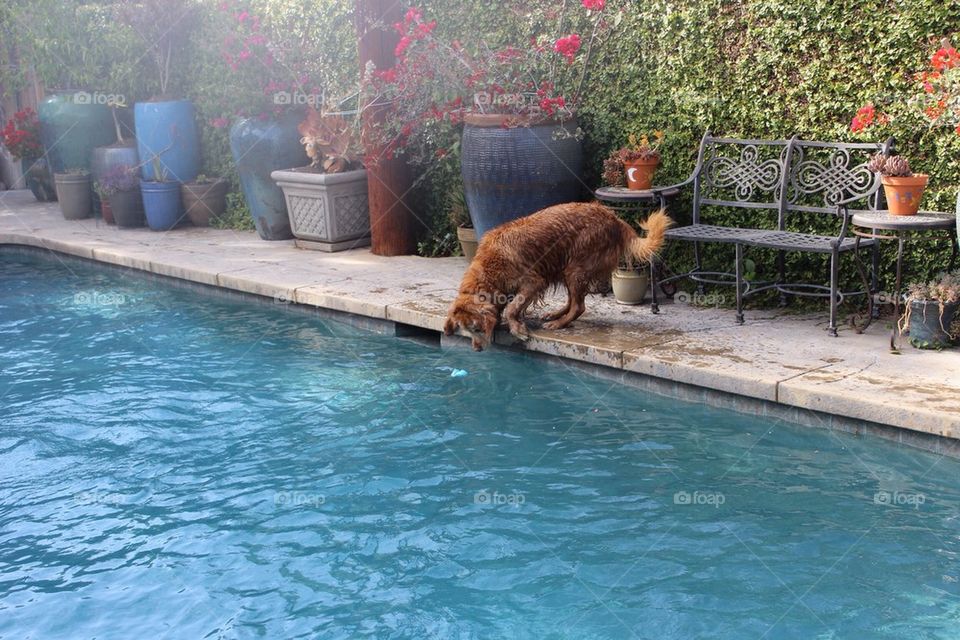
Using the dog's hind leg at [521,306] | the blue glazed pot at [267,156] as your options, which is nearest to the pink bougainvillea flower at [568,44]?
the dog's hind leg at [521,306]

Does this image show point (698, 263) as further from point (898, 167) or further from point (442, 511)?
point (442, 511)

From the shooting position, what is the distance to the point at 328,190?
930cm

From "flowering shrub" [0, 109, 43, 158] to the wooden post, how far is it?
6415mm

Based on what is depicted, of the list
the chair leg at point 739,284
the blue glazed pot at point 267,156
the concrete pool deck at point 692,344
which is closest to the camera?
the concrete pool deck at point 692,344

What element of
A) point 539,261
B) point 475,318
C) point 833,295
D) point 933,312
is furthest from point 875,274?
point 475,318

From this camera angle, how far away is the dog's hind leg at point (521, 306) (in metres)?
6.39

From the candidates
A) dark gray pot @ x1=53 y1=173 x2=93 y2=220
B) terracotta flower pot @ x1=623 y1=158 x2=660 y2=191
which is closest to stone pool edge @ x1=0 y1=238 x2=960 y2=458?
terracotta flower pot @ x1=623 y1=158 x2=660 y2=191

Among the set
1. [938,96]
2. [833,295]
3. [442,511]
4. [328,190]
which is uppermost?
[938,96]

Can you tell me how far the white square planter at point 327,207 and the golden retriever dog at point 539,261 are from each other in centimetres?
320

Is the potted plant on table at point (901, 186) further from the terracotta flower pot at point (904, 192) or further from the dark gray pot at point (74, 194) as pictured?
the dark gray pot at point (74, 194)

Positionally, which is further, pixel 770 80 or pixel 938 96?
pixel 770 80

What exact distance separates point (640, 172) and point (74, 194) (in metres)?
7.92

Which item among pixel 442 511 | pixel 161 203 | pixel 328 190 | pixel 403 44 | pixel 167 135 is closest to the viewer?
pixel 442 511

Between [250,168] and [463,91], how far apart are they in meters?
3.00
